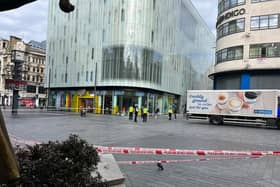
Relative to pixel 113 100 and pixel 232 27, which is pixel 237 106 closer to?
pixel 232 27

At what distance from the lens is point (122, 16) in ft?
132

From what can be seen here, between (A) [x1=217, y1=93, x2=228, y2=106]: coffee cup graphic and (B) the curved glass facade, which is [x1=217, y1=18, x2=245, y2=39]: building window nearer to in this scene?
(B) the curved glass facade

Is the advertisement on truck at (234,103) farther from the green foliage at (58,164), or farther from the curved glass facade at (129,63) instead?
the green foliage at (58,164)

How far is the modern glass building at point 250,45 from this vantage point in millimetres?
32656

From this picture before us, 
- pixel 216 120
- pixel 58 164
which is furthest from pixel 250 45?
pixel 58 164

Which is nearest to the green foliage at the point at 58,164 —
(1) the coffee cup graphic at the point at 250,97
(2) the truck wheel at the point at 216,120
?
(1) the coffee cup graphic at the point at 250,97

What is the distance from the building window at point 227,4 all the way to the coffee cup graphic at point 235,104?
745 inches

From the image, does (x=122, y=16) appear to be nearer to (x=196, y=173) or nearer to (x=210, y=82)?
(x=196, y=173)

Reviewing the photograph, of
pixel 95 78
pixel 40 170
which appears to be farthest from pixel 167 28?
pixel 40 170

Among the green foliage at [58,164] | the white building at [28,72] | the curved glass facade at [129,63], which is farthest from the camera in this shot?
the white building at [28,72]

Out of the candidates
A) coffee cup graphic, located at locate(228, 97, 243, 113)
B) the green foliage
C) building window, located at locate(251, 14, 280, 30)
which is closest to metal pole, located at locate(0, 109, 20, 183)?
the green foliage

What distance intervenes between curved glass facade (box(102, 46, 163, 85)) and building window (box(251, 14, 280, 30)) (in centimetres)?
1617

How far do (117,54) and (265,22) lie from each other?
2259cm

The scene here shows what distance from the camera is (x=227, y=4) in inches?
1485
